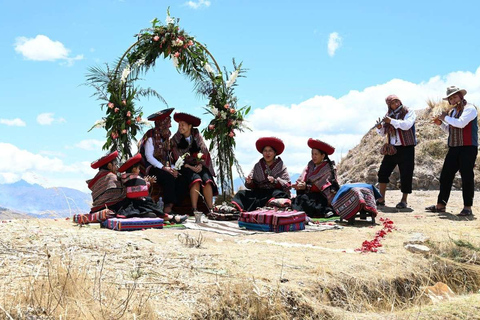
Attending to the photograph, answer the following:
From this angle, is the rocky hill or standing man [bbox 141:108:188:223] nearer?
standing man [bbox 141:108:188:223]

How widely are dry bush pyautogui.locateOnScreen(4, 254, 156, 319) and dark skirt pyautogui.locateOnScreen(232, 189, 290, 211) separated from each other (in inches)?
207

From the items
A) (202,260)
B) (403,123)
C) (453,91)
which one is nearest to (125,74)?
(403,123)

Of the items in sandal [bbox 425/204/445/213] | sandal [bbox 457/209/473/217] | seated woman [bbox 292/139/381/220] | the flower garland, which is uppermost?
seated woman [bbox 292/139/381/220]

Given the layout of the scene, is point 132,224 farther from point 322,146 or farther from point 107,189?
point 322,146

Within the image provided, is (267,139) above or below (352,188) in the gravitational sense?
above

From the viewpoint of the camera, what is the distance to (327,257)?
5.75 m

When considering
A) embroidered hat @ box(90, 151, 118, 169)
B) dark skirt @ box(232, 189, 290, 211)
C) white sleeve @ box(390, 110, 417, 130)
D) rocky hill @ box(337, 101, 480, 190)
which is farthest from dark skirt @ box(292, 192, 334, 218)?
rocky hill @ box(337, 101, 480, 190)

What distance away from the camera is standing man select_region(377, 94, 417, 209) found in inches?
403

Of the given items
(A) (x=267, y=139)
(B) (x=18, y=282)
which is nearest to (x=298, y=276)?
(B) (x=18, y=282)

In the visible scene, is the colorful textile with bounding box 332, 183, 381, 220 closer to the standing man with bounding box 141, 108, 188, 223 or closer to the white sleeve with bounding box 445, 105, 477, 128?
the white sleeve with bounding box 445, 105, 477, 128

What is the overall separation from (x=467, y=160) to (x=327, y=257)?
4.91 meters

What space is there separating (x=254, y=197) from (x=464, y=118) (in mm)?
3815

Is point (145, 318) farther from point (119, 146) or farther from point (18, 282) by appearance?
point (119, 146)

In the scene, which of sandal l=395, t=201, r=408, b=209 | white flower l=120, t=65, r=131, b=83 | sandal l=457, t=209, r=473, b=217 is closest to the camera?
sandal l=457, t=209, r=473, b=217
